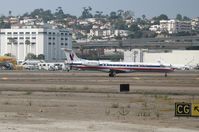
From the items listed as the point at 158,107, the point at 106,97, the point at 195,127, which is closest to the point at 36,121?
the point at 195,127

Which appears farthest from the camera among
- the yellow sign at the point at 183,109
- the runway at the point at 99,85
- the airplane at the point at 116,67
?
the airplane at the point at 116,67

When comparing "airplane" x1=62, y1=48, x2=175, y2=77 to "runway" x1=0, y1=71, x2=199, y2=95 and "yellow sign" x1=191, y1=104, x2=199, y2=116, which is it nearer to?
"runway" x1=0, y1=71, x2=199, y2=95

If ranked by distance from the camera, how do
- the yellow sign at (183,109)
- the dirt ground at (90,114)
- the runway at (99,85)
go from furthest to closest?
the runway at (99,85), the yellow sign at (183,109), the dirt ground at (90,114)

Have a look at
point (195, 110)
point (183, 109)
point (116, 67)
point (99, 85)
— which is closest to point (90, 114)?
point (183, 109)

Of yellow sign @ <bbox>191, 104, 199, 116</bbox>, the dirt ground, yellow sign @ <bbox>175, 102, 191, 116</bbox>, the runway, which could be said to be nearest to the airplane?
the runway

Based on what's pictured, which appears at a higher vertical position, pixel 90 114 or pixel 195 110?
pixel 195 110

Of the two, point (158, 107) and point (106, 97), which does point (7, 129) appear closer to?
point (158, 107)

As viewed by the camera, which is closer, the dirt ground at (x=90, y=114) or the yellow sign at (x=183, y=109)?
the dirt ground at (x=90, y=114)

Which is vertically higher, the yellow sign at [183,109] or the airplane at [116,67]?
the airplane at [116,67]

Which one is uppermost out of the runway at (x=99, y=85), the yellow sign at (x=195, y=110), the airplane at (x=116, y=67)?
the airplane at (x=116, y=67)

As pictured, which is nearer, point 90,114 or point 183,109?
point 183,109

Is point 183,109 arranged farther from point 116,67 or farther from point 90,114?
point 116,67

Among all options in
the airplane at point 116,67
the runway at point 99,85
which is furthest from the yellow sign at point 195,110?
the airplane at point 116,67

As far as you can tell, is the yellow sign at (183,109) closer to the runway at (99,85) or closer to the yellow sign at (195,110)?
the yellow sign at (195,110)
